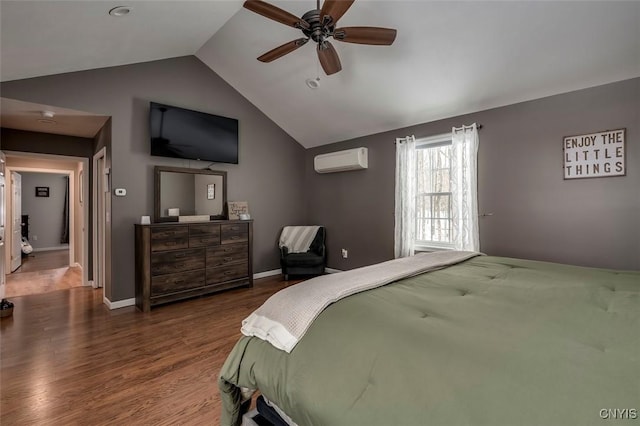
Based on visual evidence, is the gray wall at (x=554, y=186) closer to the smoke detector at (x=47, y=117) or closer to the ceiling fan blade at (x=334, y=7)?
the ceiling fan blade at (x=334, y=7)

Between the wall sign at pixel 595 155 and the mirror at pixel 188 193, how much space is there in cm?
428

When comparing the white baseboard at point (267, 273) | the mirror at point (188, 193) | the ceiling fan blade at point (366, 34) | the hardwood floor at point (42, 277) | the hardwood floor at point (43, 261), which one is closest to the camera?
the ceiling fan blade at point (366, 34)

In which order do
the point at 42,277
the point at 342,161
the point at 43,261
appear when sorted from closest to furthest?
the point at 342,161, the point at 42,277, the point at 43,261

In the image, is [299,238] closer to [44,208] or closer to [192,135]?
[192,135]

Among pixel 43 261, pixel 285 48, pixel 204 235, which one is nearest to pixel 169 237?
pixel 204 235

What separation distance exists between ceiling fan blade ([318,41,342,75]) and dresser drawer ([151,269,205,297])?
2.94 meters

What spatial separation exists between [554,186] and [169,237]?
14.3ft

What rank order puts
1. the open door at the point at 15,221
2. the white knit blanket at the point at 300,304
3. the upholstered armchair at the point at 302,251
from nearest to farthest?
the white knit blanket at the point at 300,304, the upholstered armchair at the point at 302,251, the open door at the point at 15,221

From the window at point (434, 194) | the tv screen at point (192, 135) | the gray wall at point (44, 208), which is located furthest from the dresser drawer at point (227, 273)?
the gray wall at point (44, 208)

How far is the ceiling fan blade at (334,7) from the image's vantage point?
1.88 meters

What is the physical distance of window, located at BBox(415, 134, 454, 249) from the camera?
3.82 meters

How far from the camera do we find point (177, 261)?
364 centimetres

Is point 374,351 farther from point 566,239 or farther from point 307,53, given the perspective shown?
point 307,53

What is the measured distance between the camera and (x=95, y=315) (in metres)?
3.26
